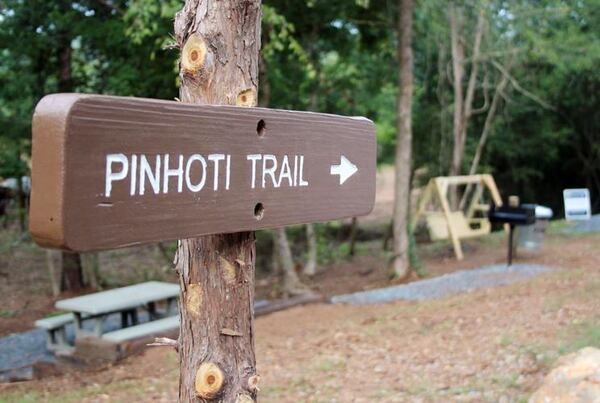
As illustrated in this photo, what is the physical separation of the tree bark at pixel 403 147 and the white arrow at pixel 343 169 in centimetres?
890

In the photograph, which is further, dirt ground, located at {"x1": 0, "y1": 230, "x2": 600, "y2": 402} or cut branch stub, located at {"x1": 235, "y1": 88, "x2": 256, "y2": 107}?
dirt ground, located at {"x1": 0, "y1": 230, "x2": 600, "y2": 402}

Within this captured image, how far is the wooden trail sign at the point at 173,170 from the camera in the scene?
124cm

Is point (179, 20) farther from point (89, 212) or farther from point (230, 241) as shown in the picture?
point (89, 212)

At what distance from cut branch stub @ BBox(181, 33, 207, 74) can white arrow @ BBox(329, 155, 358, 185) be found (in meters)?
0.46

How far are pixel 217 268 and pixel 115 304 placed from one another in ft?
19.9

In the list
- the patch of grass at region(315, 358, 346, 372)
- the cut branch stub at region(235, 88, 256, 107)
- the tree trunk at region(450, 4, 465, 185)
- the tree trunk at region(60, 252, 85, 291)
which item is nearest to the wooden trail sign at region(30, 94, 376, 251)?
the cut branch stub at region(235, 88, 256, 107)

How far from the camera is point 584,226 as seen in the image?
1424 cm

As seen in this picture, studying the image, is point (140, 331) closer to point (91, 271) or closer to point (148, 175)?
point (91, 271)

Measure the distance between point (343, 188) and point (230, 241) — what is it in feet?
1.21

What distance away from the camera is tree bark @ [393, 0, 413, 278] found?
Result: 1055 cm

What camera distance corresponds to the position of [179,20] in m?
1.98

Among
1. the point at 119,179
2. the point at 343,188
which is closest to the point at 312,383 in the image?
the point at 343,188

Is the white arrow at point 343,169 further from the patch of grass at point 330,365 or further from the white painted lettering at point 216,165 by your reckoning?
the patch of grass at point 330,365

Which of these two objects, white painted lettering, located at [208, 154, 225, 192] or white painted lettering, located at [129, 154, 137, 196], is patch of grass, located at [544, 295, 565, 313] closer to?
white painted lettering, located at [208, 154, 225, 192]
